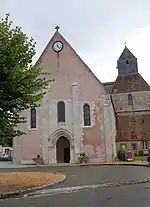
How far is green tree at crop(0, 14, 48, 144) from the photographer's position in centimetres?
1234

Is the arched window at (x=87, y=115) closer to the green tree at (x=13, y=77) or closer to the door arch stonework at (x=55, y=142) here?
the door arch stonework at (x=55, y=142)

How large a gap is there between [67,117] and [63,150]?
4.36 metres

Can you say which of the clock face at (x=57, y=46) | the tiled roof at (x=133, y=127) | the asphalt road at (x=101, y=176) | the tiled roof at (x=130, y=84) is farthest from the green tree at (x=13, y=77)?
the tiled roof at (x=130, y=84)

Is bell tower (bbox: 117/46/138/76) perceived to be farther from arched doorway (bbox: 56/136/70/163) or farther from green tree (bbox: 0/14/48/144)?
green tree (bbox: 0/14/48/144)

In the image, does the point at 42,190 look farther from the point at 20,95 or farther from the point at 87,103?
the point at 87,103

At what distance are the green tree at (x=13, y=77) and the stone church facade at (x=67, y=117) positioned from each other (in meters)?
20.3

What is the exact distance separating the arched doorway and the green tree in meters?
22.2

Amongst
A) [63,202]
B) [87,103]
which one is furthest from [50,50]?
[63,202]

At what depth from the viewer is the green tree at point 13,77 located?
12336 mm

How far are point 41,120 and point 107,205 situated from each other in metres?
27.3

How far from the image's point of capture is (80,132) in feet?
111

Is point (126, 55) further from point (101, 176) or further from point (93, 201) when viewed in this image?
point (93, 201)

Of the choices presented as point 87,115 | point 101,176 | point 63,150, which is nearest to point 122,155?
point 87,115

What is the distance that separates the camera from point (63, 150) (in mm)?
36188
